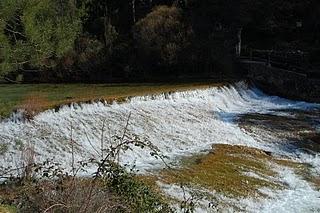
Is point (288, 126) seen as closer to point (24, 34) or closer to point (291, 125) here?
point (291, 125)

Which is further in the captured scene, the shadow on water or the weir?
the weir

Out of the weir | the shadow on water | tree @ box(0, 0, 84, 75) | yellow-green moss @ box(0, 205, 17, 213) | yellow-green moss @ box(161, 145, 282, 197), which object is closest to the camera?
yellow-green moss @ box(0, 205, 17, 213)

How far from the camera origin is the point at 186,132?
14.5m

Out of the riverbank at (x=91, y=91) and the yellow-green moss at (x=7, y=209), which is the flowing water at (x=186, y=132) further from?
the yellow-green moss at (x=7, y=209)

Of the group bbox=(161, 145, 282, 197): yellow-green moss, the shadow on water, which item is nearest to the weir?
the shadow on water

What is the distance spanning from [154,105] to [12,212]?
35.0 feet

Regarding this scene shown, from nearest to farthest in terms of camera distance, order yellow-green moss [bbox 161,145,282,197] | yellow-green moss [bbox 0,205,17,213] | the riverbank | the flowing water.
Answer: yellow-green moss [bbox 0,205,17,213] → yellow-green moss [bbox 161,145,282,197] → the flowing water → the riverbank

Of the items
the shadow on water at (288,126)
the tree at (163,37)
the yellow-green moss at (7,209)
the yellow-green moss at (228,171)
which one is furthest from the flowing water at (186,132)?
the tree at (163,37)

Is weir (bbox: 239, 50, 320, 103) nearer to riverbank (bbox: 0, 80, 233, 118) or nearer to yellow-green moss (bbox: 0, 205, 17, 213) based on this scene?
riverbank (bbox: 0, 80, 233, 118)

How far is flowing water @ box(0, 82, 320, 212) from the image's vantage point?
10.4 m

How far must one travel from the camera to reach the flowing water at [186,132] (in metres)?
10.4

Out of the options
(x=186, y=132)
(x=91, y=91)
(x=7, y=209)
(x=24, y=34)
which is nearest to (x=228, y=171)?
(x=186, y=132)

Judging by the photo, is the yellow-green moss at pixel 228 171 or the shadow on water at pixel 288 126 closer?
the yellow-green moss at pixel 228 171

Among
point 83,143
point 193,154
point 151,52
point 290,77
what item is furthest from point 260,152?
point 151,52
